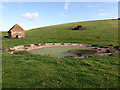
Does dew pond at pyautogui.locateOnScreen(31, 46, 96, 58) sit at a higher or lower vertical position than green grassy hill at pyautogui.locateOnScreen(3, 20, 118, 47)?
lower

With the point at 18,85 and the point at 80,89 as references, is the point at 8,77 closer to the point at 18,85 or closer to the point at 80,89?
the point at 18,85

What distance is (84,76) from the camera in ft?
40.9

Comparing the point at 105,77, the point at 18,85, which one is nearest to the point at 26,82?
the point at 18,85

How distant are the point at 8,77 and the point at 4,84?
4.93 ft

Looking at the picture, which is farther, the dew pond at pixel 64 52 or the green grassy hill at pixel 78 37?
the green grassy hill at pixel 78 37

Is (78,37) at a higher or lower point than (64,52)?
higher

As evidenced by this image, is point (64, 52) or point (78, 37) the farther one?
point (78, 37)

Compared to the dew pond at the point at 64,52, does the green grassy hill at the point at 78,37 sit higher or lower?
higher

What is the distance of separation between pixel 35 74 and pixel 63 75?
3.25 m

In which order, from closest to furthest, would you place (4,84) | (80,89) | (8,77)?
(80,89) → (4,84) → (8,77)

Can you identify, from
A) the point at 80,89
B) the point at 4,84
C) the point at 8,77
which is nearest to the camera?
the point at 80,89

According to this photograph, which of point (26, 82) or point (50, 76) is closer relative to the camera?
point (26, 82)

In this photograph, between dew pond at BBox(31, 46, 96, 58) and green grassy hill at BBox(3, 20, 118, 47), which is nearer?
dew pond at BBox(31, 46, 96, 58)

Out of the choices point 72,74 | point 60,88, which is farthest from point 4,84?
point 72,74
